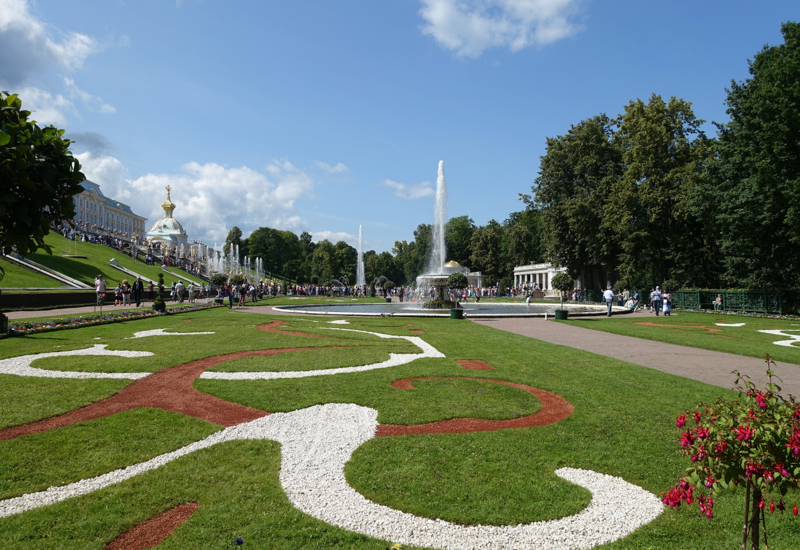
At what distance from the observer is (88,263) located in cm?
4950

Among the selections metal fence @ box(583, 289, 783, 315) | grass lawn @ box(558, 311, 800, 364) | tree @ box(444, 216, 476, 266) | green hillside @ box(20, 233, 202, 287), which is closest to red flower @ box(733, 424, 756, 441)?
grass lawn @ box(558, 311, 800, 364)

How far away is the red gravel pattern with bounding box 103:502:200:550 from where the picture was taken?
3.57 m

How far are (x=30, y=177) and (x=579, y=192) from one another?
50733 mm

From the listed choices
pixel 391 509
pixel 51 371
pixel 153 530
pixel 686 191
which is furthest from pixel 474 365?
pixel 686 191

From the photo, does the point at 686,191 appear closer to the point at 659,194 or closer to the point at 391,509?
the point at 659,194

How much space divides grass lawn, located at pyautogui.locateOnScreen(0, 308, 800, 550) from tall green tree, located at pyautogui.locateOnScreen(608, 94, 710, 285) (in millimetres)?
35213

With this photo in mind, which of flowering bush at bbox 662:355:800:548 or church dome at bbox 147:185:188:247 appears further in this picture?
church dome at bbox 147:185:188:247

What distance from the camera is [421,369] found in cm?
1011

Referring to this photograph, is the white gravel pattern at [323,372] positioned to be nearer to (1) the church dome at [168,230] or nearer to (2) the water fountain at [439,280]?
(2) the water fountain at [439,280]

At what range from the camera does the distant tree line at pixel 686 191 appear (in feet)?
91.1

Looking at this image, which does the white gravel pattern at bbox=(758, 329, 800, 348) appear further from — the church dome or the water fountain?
the church dome

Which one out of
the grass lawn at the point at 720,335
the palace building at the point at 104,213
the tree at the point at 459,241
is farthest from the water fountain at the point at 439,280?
the palace building at the point at 104,213

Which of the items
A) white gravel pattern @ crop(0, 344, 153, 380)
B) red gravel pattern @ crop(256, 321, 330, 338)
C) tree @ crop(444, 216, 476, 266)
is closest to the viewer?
white gravel pattern @ crop(0, 344, 153, 380)

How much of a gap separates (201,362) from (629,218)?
38.7 m
